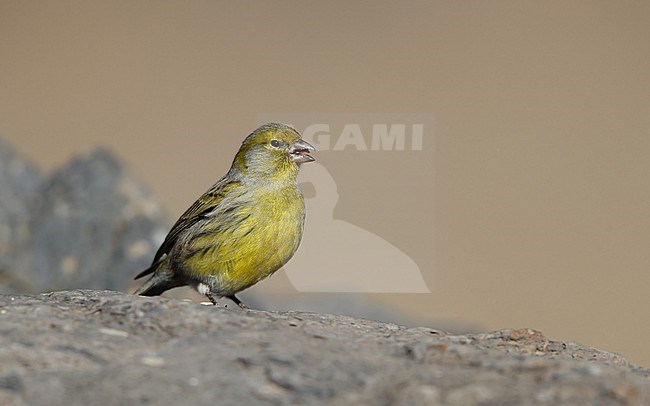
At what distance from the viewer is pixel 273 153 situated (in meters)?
4.56

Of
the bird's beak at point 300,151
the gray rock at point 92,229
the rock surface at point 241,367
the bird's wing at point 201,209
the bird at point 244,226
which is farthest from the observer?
the gray rock at point 92,229

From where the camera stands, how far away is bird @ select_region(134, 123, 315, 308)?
4.16 m

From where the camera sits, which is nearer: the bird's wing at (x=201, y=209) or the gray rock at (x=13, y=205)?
the bird's wing at (x=201, y=209)

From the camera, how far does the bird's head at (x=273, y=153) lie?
14.7 ft

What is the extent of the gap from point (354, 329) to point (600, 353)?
880mm

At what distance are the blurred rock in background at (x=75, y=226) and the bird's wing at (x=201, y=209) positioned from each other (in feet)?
3.18

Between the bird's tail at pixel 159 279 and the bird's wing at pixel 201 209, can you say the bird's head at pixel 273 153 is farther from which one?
the bird's tail at pixel 159 279

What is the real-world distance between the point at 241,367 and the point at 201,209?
7.65 ft

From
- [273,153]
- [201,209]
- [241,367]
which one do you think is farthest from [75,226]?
[241,367]

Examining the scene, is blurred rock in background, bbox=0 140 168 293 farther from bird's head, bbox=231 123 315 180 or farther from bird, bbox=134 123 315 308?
bird's head, bbox=231 123 315 180

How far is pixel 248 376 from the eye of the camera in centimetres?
211

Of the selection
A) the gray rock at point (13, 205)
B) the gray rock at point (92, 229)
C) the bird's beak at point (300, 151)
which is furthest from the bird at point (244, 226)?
the gray rock at point (13, 205)

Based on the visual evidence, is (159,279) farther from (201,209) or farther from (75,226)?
(75,226)

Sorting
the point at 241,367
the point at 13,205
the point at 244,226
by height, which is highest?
the point at 13,205
